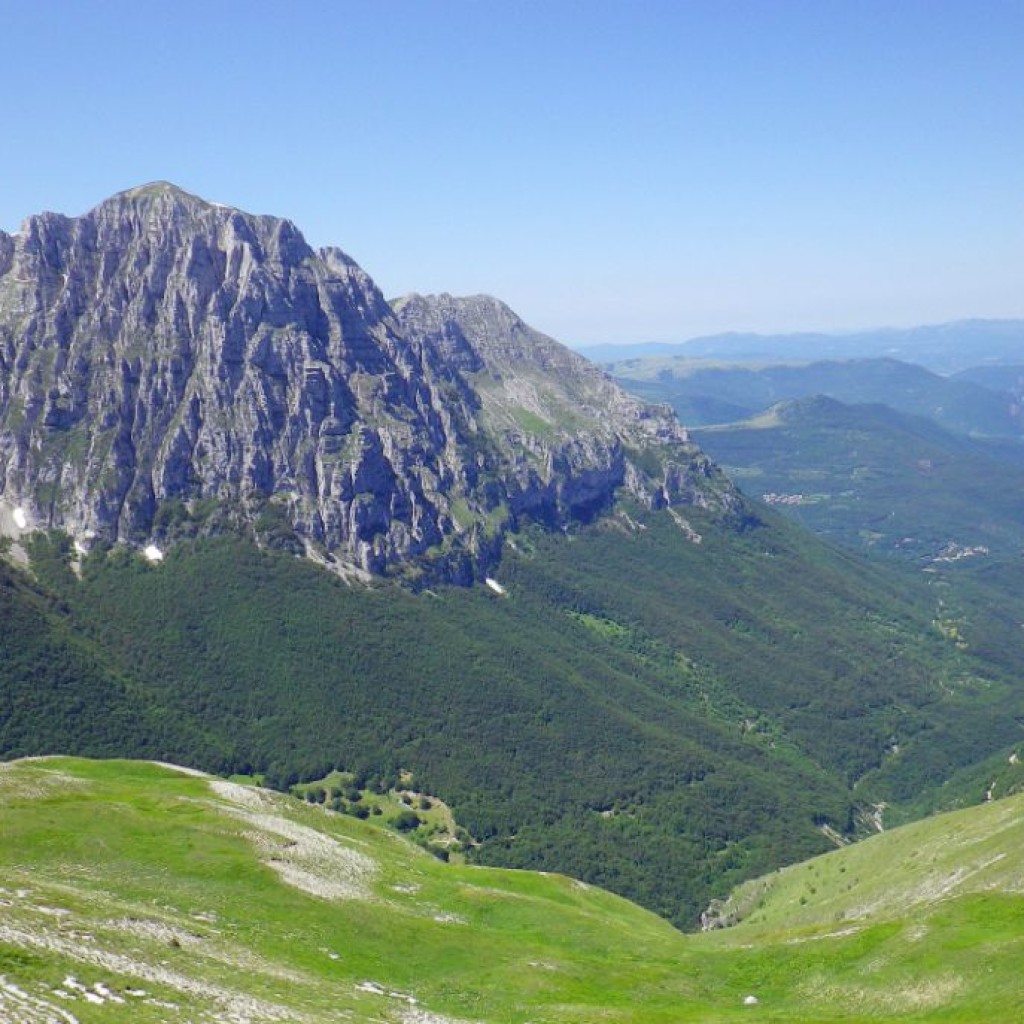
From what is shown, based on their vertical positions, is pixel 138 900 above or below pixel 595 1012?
above

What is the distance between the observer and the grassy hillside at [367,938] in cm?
6038

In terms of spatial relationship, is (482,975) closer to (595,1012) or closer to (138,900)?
(595,1012)

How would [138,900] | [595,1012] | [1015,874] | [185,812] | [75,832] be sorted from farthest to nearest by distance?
[185,812], [1015,874], [75,832], [138,900], [595,1012]

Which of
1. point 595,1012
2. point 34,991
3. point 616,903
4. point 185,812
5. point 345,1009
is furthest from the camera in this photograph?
point 616,903

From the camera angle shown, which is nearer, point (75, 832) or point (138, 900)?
point (138, 900)

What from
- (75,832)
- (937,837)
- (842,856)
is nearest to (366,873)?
(75,832)

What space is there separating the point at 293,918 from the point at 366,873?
82.2ft

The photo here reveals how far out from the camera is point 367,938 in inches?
3506

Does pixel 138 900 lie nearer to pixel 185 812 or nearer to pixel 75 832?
pixel 75 832

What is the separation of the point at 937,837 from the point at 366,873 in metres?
103

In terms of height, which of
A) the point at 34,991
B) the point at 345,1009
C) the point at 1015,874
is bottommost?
the point at 1015,874

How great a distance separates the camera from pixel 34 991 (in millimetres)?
50750

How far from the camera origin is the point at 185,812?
119000 millimetres

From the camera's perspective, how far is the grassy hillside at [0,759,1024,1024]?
198ft
